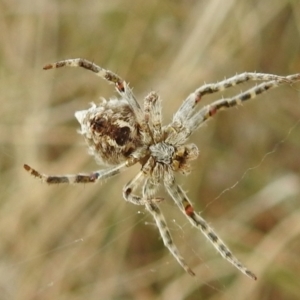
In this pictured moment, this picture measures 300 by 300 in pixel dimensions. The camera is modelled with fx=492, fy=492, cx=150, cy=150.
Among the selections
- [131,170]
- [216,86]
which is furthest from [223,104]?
[131,170]

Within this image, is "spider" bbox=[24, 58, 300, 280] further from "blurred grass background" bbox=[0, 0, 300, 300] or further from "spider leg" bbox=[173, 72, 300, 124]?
"blurred grass background" bbox=[0, 0, 300, 300]

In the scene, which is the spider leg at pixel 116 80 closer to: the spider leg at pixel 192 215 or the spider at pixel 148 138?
the spider at pixel 148 138

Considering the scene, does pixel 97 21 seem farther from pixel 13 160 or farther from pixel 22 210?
pixel 22 210

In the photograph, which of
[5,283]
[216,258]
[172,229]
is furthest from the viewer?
[5,283]

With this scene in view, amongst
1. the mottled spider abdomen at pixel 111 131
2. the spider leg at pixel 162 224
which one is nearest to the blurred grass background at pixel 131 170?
the spider leg at pixel 162 224

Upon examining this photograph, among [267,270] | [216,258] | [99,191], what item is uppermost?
[99,191]

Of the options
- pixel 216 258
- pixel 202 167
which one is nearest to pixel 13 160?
pixel 202 167

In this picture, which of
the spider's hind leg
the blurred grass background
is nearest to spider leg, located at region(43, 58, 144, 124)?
the spider's hind leg
